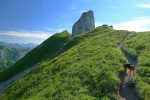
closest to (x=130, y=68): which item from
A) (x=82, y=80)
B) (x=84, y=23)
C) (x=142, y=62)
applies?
(x=142, y=62)

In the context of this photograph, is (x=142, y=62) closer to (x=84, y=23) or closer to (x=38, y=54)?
(x=38, y=54)

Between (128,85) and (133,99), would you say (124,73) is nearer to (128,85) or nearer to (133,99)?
(128,85)

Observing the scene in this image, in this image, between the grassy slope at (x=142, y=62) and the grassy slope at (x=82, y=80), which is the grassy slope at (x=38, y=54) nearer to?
the grassy slope at (x=142, y=62)

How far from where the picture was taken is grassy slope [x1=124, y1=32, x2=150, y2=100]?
36.4 meters

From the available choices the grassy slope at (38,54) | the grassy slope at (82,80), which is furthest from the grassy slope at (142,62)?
the grassy slope at (38,54)

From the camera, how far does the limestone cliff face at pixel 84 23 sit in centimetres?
15050

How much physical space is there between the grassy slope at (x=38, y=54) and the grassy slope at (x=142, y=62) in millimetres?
49228

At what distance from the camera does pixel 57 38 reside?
132625 mm

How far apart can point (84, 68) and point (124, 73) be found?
25.2 feet

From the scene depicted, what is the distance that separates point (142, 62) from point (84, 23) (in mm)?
104555

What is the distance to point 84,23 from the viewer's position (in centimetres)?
15225

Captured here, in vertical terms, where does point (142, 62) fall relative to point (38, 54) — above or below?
below

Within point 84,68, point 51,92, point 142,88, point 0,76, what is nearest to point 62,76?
point 84,68

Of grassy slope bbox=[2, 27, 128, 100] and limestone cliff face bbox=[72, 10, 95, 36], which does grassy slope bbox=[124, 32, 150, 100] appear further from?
limestone cliff face bbox=[72, 10, 95, 36]
